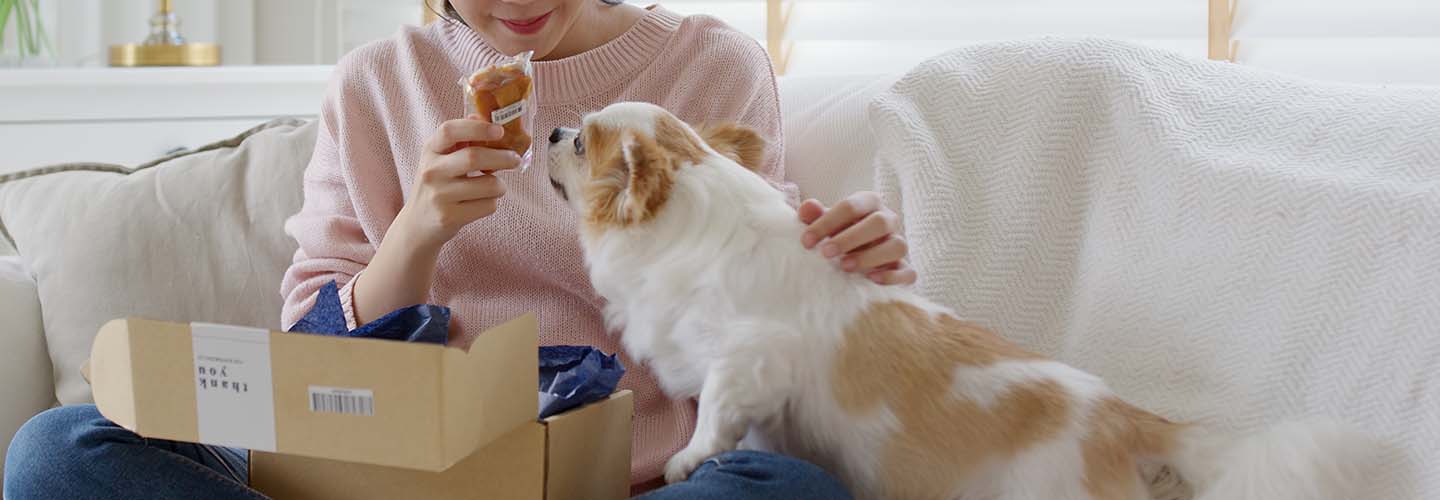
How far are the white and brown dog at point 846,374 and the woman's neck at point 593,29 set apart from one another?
292 millimetres

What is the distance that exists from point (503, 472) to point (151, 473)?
1.04 feet

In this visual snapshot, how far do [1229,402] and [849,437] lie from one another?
0.37 m

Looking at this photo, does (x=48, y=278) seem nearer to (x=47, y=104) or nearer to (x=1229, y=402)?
(x=47, y=104)

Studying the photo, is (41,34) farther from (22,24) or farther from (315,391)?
(315,391)

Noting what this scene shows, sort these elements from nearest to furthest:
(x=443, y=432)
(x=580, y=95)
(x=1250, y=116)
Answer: (x=443, y=432), (x=1250, y=116), (x=580, y=95)

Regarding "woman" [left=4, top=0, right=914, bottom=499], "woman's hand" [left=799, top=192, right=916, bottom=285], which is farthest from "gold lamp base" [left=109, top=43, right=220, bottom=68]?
"woman's hand" [left=799, top=192, right=916, bottom=285]

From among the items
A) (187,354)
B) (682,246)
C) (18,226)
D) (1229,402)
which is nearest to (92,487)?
(187,354)

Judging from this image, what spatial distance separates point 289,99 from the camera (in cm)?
282

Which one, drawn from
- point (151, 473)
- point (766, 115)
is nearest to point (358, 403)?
point (151, 473)

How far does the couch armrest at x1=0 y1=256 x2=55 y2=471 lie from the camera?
1.64 m

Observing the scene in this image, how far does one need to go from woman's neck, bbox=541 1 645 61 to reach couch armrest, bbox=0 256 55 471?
0.75m

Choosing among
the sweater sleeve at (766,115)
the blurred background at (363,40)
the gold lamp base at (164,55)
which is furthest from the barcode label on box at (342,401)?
the gold lamp base at (164,55)

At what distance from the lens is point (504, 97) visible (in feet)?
4.18

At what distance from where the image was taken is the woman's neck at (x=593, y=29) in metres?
1.61
